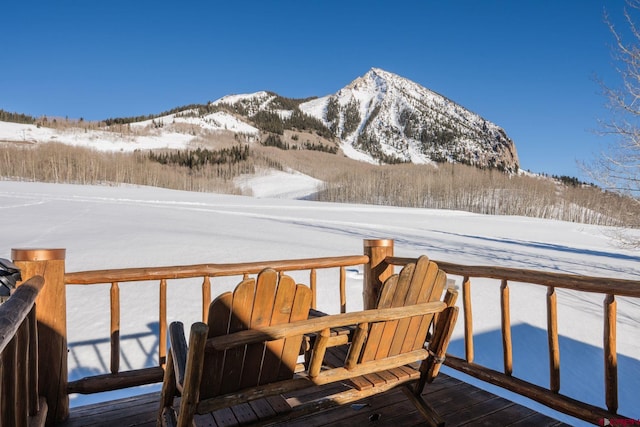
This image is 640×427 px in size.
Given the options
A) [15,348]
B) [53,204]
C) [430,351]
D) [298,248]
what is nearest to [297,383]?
[430,351]

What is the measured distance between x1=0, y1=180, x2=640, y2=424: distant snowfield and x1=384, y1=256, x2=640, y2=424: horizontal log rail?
3.32 ft

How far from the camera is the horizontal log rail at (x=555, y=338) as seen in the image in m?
1.89

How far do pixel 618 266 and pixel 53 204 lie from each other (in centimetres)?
1624

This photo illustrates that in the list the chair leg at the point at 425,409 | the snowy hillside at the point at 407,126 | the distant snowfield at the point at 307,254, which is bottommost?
the distant snowfield at the point at 307,254

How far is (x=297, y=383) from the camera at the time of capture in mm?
1674

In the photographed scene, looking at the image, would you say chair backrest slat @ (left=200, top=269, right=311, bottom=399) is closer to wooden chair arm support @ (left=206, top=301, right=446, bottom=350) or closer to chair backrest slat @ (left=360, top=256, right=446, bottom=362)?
wooden chair arm support @ (left=206, top=301, right=446, bottom=350)

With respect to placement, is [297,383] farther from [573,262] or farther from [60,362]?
[573,262]

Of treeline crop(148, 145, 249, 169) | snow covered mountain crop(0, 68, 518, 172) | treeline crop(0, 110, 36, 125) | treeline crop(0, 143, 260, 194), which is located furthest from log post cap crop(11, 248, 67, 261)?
treeline crop(0, 110, 36, 125)

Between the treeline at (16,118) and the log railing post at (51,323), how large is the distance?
150ft

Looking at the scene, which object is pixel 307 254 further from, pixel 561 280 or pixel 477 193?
pixel 477 193

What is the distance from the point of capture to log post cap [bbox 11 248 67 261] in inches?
74.5

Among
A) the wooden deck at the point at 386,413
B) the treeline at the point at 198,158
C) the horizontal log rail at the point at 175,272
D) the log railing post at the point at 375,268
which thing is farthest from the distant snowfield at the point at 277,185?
the wooden deck at the point at 386,413

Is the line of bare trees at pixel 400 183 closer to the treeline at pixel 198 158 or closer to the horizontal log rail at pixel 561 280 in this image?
the treeline at pixel 198 158

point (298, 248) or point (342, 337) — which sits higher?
point (342, 337)
